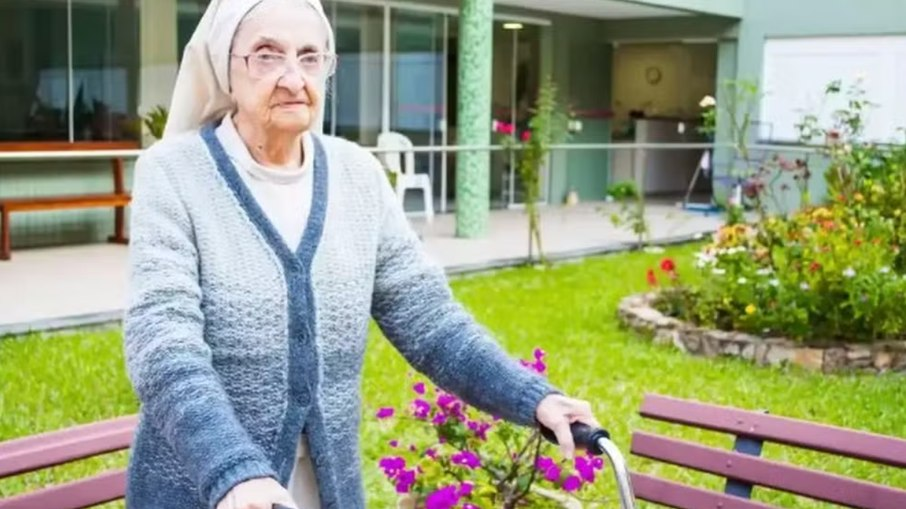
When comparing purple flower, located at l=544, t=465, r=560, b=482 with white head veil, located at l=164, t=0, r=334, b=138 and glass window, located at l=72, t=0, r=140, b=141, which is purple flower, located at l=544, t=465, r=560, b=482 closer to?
white head veil, located at l=164, t=0, r=334, b=138

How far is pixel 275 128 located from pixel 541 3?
15242mm

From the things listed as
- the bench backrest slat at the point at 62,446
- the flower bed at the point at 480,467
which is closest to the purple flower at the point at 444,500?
the flower bed at the point at 480,467

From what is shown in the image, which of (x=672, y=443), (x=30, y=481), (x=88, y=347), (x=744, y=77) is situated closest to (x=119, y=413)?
(x=30, y=481)

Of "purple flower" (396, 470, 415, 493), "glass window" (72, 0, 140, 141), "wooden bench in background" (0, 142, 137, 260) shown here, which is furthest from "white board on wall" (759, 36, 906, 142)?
"purple flower" (396, 470, 415, 493)

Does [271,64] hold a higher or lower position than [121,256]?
higher

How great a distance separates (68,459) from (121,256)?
871cm

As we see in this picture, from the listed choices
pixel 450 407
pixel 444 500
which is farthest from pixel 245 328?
pixel 450 407

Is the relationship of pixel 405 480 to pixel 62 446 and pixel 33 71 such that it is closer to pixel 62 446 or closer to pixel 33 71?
pixel 62 446

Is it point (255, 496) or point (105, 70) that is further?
point (105, 70)

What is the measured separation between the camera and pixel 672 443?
A: 3562 millimetres

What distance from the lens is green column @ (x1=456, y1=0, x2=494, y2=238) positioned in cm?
1312

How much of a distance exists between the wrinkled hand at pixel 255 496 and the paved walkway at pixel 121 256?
6550 mm

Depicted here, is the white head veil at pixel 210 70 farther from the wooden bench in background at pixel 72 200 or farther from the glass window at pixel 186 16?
the glass window at pixel 186 16

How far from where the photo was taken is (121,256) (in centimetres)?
1145
